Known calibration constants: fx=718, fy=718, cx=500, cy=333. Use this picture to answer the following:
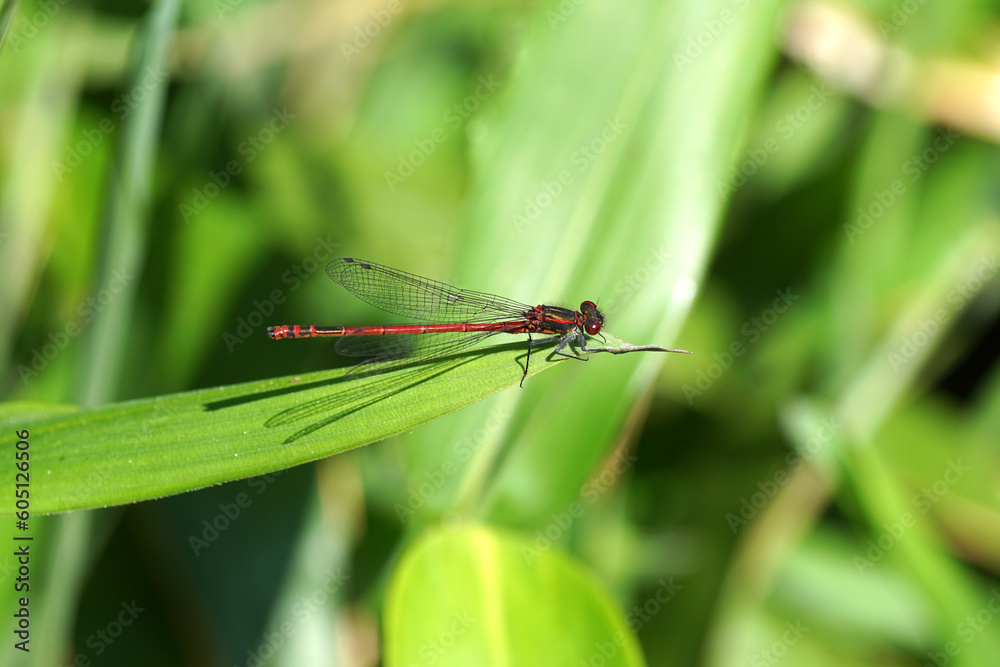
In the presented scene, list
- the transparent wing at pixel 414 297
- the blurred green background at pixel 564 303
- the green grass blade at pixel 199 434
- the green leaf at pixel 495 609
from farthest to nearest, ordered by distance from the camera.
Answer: the transparent wing at pixel 414 297
the blurred green background at pixel 564 303
the green leaf at pixel 495 609
the green grass blade at pixel 199 434

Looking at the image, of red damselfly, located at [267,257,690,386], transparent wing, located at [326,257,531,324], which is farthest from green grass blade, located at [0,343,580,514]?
transparent wing, located at [326,257,531,324]

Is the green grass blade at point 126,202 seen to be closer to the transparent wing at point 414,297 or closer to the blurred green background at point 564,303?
the blurred green background at point 564,303

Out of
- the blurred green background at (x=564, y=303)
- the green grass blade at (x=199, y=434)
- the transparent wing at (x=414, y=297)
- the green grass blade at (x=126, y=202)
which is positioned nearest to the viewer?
the green grass blade at (x=199, y=434)

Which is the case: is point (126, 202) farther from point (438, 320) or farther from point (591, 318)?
point (591, 318)

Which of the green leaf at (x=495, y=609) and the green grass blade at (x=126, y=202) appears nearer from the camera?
the green leaf at (x=495, y=609)

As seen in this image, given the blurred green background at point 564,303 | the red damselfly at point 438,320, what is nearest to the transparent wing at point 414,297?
the red damselfly at point 438,320

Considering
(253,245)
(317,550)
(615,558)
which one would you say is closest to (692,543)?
(615,558)
